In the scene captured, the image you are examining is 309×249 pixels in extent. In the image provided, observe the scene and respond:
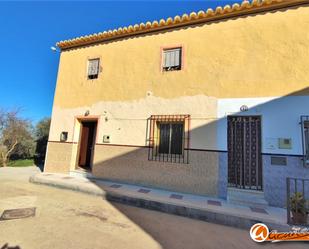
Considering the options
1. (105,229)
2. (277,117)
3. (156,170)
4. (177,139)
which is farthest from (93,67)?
(277,117)

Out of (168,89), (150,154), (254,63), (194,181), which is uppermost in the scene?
(254,63)

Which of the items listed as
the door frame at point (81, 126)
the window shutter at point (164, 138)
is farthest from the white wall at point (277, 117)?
the door frame at point (81, 126)

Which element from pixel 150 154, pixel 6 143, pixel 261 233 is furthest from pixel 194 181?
pixel 6 143

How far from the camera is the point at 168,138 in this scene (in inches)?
278

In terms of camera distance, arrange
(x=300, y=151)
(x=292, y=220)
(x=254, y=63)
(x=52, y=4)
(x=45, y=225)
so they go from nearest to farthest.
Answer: (x=45, y=225), (x=292, y=220), (x=300, y=151), (x=254, y=63), (x=52, y=4)

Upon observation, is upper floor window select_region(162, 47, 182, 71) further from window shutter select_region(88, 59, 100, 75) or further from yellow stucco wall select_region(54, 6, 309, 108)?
window shutter select_region(88, 59, 100, 75)

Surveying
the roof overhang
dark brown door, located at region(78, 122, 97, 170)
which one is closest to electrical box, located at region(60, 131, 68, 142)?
dark brown door, located at region(78, 122, 97, 170)

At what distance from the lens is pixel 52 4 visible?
7605mm

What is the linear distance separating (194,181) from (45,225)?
4.43 meters

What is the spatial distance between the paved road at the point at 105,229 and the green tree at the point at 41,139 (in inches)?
381

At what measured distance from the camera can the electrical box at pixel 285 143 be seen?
17.6 ft

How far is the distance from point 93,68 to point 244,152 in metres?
7.53

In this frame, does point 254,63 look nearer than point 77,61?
Yes

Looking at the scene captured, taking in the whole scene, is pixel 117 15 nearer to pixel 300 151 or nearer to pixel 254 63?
pixel 254 63
